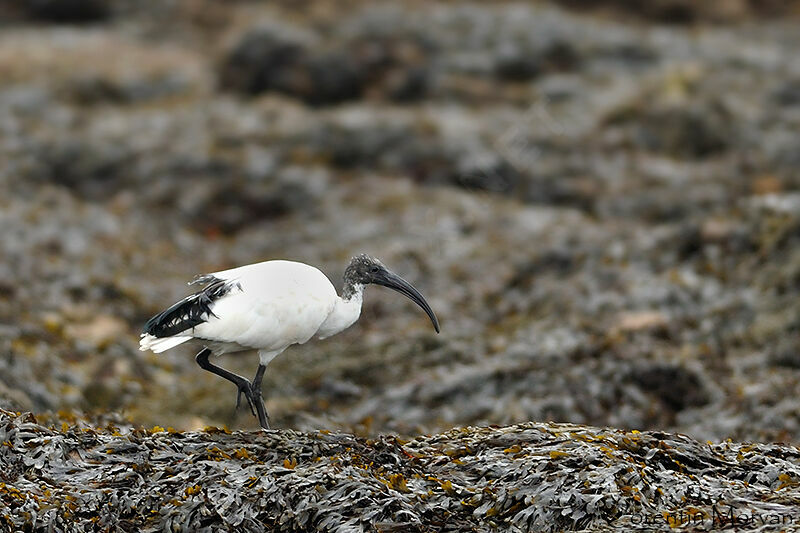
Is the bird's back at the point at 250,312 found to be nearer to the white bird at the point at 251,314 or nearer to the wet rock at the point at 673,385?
the white bird at the point at 251,314

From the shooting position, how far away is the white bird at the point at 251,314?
684cm

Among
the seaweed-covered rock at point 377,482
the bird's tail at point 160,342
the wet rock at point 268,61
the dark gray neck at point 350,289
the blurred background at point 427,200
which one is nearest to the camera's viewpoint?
the seaweed-covered rock at point 377,482

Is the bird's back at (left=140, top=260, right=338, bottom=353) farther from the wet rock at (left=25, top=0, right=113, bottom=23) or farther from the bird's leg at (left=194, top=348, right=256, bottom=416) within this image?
the wet rock at (left=25, top=0, right=113, bottom=23)

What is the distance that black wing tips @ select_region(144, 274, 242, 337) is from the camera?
6.82m

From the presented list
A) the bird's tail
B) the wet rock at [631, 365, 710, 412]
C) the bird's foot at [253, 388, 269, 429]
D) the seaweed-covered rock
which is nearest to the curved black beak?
the seaweed-covered rock

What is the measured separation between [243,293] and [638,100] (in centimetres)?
1754

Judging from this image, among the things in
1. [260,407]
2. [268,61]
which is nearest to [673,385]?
[260,407]

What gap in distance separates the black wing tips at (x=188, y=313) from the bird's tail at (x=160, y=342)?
0.03m

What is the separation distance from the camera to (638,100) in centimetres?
2278

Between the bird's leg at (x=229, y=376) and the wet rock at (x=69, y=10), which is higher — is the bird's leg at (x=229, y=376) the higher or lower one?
the higher one

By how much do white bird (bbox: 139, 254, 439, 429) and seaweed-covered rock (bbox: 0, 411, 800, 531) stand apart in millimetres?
610

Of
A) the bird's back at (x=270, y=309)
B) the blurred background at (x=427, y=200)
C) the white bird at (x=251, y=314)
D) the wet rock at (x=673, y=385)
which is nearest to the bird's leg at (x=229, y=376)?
the white bird at (x=251, y=314)

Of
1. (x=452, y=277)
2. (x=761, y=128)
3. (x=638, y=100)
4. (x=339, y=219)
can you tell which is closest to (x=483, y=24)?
(x=638, y=100)

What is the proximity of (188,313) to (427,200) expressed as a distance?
13215mm
